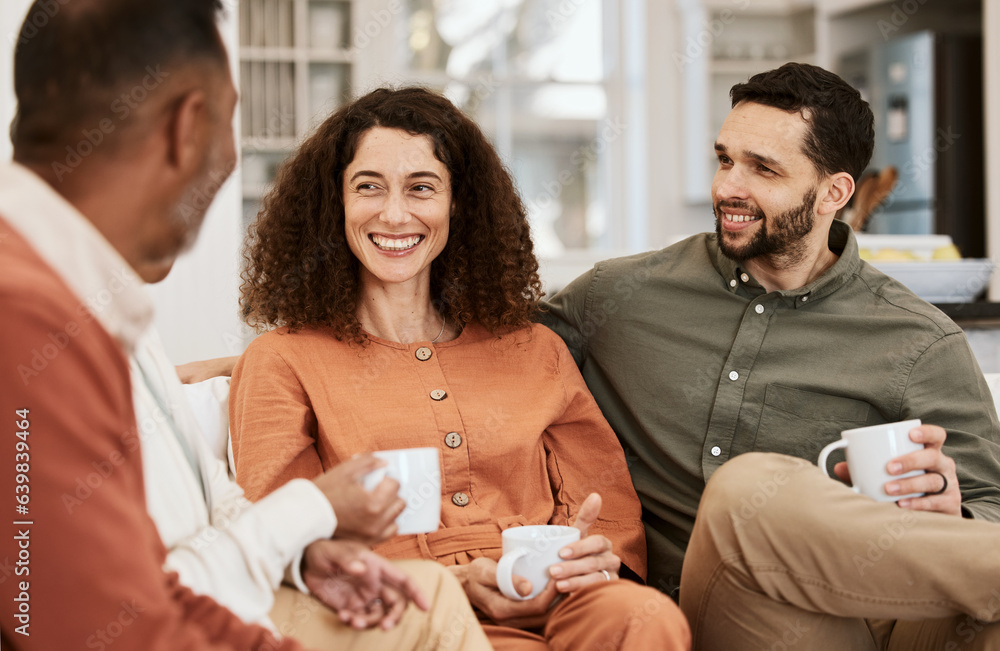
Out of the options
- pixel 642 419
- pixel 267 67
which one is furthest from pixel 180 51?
pixel 267 67

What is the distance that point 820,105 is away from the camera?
5.56 feet

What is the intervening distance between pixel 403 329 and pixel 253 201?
3.57 meters

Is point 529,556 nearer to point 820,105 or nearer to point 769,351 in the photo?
point 769,351

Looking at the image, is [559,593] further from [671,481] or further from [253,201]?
[253,201]

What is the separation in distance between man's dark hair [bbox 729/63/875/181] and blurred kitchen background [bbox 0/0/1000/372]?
2.50 meters

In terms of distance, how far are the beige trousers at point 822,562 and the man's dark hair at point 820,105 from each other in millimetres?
755

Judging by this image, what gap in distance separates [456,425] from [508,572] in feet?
1.20

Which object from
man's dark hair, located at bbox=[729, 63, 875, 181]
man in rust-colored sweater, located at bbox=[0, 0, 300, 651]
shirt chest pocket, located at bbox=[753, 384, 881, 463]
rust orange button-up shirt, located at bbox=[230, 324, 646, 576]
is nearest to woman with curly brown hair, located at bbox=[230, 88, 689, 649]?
rust orange button-up shirt, located at bbox=[230, 324, 646, 576]

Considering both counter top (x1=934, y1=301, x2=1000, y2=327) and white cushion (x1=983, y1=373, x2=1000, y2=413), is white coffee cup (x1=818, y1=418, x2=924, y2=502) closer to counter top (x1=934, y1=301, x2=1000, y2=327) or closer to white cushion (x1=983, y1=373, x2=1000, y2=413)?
white cushion (x1=983, y1=373, x2=1000, y2=413)

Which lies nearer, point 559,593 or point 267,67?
point 559,593

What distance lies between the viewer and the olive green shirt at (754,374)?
1.55 metres

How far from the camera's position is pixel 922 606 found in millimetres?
1134

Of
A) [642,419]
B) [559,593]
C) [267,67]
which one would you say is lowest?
[559,593]

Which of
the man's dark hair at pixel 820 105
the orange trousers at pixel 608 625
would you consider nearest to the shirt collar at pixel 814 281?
the man's dark hair at pixel 820 105
